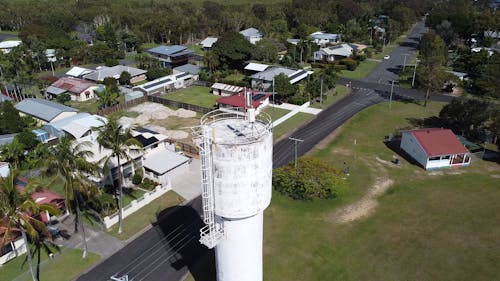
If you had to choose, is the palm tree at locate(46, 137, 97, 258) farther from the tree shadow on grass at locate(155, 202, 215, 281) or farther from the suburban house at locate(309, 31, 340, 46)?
the suburban house at locate(309, 31, 340, 46)

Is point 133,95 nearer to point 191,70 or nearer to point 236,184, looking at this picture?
point 191,70

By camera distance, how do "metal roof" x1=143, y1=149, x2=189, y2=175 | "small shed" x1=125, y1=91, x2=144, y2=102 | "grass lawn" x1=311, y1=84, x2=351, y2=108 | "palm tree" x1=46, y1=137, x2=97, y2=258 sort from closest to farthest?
"palm tree" x1=46, y1=137, x2=97, y2=258, "metal roof" x1=143, y1=149, x2=189, y2=175, "grass lawn" x1=311, y1=84, x2=351, y2=108, "small shed" x1=125, y1=91, x2=144, y2=102

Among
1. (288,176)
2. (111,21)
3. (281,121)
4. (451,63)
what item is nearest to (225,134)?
(288,176)

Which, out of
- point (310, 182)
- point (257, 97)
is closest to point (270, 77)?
point (257, 97)

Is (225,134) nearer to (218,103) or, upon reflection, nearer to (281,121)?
(281,121)

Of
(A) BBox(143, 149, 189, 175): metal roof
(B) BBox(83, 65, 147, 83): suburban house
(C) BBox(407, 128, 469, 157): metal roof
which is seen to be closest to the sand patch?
(C) BBox(407, 128, 469, 157): metal roof

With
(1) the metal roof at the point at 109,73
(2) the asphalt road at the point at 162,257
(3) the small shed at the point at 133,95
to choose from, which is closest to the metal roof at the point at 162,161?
(2) the asphalt road at the point at 162,257

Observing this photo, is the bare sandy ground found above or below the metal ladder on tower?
below
